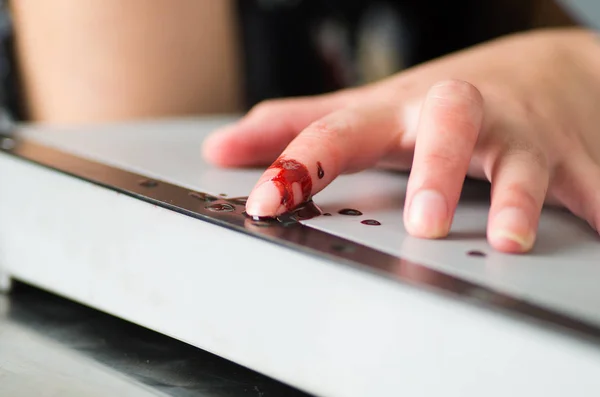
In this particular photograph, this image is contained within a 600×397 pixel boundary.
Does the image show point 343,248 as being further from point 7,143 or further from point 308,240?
point 7,143

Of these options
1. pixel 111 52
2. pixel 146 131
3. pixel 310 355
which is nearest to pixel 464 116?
pixel 310 355

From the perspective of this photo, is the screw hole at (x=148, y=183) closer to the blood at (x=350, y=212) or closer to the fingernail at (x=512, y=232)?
the blood at (x=350, y=212)

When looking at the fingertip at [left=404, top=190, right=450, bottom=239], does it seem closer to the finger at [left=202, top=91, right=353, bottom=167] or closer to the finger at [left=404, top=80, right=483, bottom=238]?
the finger at [left=404, top=80, right=483, bottom=238]

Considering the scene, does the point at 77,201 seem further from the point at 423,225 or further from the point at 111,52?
the point at 111,52

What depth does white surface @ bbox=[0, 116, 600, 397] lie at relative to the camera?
311mm

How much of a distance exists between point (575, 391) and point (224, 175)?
34 centimetres

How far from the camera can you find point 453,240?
15.4 inches

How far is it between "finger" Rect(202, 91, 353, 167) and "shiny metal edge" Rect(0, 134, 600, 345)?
87 millimetres

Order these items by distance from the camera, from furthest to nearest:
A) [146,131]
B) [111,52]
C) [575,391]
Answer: [111,52] < [146,131] < [575,391]

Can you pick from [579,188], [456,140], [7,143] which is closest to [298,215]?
[456,140]

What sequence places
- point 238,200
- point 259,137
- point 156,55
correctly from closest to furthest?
point 238,200
point 259,137
point 156,55

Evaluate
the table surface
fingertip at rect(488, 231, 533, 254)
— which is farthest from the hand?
the table surface

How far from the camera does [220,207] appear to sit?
1.41 ft

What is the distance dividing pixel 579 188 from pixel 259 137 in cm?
27
